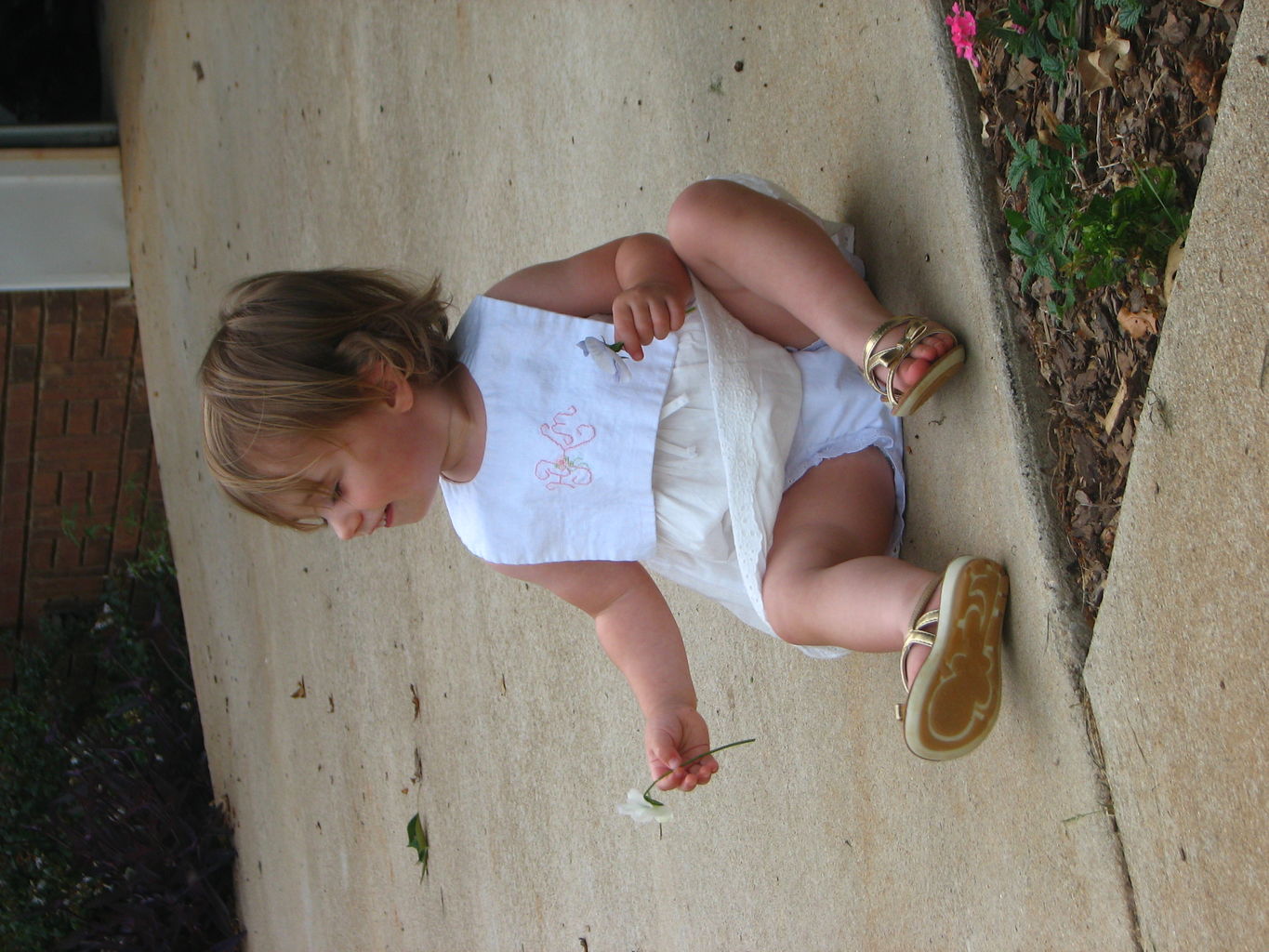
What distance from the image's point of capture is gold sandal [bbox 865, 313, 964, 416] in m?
1.54

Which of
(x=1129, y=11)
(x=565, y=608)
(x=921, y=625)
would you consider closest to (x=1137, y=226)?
(x=1129, y=11)

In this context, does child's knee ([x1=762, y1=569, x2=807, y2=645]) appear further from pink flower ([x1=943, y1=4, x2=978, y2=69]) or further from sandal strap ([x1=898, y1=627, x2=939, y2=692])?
pink flower ([x1=943, y1=4, x2=978, y2=69])

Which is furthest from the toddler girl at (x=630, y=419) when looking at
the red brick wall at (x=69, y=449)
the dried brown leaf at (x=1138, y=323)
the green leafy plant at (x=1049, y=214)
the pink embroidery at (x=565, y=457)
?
the red brick wall at (x=69, y=449)

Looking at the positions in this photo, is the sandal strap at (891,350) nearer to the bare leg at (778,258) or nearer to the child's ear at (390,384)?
the bare leg at (778,258)

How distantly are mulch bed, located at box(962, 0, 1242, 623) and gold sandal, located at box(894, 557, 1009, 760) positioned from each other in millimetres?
116

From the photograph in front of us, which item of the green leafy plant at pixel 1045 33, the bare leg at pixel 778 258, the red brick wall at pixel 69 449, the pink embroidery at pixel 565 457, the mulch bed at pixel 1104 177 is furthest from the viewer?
the red brick wall at pixel 69 449

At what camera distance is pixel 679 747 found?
1.87m

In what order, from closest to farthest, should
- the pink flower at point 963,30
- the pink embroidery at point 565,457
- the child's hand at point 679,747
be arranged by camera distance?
the pink flower at point 963,30, the child's hand at point 679,747, the pink embroidery at point 565,457

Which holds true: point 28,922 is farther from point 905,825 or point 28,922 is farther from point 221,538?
point 905,825

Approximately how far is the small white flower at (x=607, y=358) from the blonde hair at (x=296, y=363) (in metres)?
0.27

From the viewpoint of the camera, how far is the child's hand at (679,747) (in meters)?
1.78

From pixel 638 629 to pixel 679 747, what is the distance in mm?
242

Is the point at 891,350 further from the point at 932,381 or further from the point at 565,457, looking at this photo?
the point at 565,457

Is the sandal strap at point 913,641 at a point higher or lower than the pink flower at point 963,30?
lower
